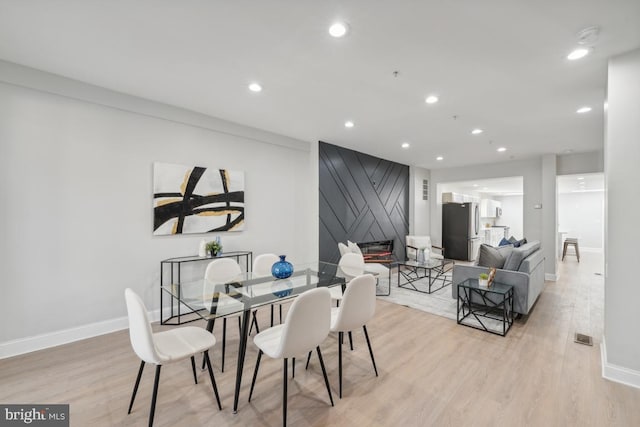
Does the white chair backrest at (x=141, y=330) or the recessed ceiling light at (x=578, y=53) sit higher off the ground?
the recessed ceiling light at (x=578, y=53)

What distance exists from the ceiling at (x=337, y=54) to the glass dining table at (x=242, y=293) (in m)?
2.03

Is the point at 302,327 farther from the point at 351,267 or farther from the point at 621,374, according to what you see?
the point at 621,374

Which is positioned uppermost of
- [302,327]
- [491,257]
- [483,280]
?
[491,257]

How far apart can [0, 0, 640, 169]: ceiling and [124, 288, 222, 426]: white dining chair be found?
6.33 ft

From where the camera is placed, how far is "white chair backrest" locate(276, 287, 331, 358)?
5.18 feet

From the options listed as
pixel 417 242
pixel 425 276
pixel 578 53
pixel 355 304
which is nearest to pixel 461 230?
pixel 417 242

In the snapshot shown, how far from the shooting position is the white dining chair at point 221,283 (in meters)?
1.91

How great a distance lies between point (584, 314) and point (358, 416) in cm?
382

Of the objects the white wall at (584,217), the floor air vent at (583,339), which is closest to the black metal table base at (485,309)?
the floor air vent at (583,339)

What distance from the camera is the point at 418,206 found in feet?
24.6

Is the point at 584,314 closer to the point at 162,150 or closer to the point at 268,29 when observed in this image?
the point at 268,29

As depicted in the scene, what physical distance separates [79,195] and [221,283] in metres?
1.81

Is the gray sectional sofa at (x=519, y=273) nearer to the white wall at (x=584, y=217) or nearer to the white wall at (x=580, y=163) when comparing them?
the white wall at (x=580, y=163)

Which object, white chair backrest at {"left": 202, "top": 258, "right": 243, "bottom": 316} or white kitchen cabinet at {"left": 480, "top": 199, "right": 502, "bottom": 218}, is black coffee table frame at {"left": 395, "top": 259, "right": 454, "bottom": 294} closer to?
white chair backrest at {"left": 202, "top": 258, "right": 243, "bottom": 316}
